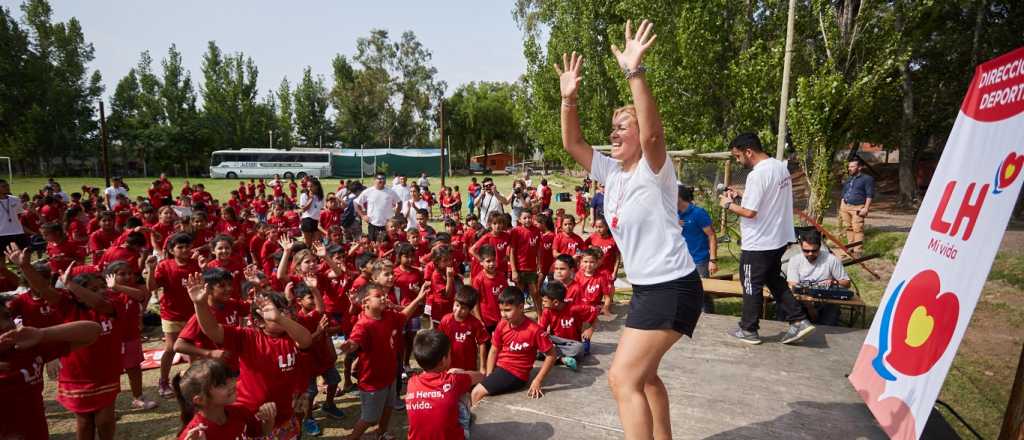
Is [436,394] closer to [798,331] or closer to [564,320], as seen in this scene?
[564,320]

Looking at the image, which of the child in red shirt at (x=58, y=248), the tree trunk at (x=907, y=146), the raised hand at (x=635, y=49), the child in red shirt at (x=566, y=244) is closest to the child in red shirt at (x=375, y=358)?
the raised hand at (x=635, y=49)

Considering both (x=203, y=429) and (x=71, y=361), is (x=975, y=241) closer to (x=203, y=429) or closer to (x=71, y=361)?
(x=203, y=429)

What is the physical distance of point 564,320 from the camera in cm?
490

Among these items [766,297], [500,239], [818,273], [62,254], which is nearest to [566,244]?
[500,239]

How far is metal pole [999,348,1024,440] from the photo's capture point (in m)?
2.41

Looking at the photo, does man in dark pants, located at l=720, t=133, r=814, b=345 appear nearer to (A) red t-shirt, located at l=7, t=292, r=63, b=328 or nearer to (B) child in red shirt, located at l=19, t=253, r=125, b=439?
(B) child in red shirt, located at l=19, t=253, r=125, b=439

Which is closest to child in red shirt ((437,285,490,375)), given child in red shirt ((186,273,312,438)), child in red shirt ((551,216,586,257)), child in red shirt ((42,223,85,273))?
child in red shirt ((186,273,312,438))

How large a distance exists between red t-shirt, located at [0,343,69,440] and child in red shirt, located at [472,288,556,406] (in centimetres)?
264

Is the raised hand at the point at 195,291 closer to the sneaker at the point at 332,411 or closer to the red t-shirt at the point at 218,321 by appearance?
the red t-shirt at the point at 218,321

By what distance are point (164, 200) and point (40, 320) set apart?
1189cm

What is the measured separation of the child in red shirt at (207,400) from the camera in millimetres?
2494

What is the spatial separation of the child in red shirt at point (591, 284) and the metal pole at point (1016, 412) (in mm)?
3402

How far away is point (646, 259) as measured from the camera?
2.43 meters

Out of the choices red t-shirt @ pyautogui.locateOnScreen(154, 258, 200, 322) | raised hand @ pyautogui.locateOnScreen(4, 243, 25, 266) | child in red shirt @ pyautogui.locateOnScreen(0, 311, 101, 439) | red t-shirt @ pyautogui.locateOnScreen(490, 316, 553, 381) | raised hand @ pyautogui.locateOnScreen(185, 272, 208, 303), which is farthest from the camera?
red t-shirt @ pyautogui.locateOnScreen(154, 258, 200, 322)
